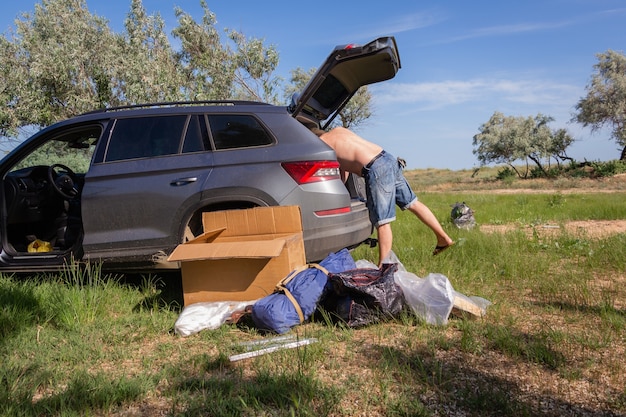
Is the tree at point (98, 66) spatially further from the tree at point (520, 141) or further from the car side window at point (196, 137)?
the tree at point (520, 141)

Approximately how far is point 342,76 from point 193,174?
1799 mm

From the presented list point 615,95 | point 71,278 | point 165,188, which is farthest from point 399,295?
point 615,95

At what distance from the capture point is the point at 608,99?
3294 centimetres

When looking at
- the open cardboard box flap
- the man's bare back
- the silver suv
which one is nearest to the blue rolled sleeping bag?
the open cardboard box flap

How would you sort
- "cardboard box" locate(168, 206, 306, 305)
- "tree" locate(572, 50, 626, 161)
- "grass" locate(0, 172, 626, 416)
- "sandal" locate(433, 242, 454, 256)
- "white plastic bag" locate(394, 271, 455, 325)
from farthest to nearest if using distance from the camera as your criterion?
"tree" locate(572, 50, 626, 161) < "sandal" locate(433, 242, 454, 256) < "cardboard box" locate(168, 206, 306, 305) < "white plastic bag" locate(394, 271, 455, 325) < "grass" locate(0, 172, 626, 416)

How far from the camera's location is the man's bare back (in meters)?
4.95

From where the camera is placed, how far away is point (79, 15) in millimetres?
18281

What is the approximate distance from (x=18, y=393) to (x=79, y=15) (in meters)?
18.9

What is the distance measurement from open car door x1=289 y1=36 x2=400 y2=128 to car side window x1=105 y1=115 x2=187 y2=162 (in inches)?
43.6

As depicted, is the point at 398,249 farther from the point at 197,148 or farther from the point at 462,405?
the point at 462,405

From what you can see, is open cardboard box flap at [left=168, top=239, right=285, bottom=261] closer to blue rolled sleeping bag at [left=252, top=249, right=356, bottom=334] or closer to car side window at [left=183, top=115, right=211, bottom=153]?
blue rolled sleeping bag at [left=252, top=249, right=356, bottom=334]

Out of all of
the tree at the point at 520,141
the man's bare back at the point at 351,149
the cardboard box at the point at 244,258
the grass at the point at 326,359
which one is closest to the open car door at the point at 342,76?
the man's bare back at the point at 351,149

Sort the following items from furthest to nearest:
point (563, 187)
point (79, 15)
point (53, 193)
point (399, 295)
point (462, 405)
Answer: point (563, 187), point (79, 15), point (53, 193), point (399, 295), point (462, 405)

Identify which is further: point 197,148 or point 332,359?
point 197,148
